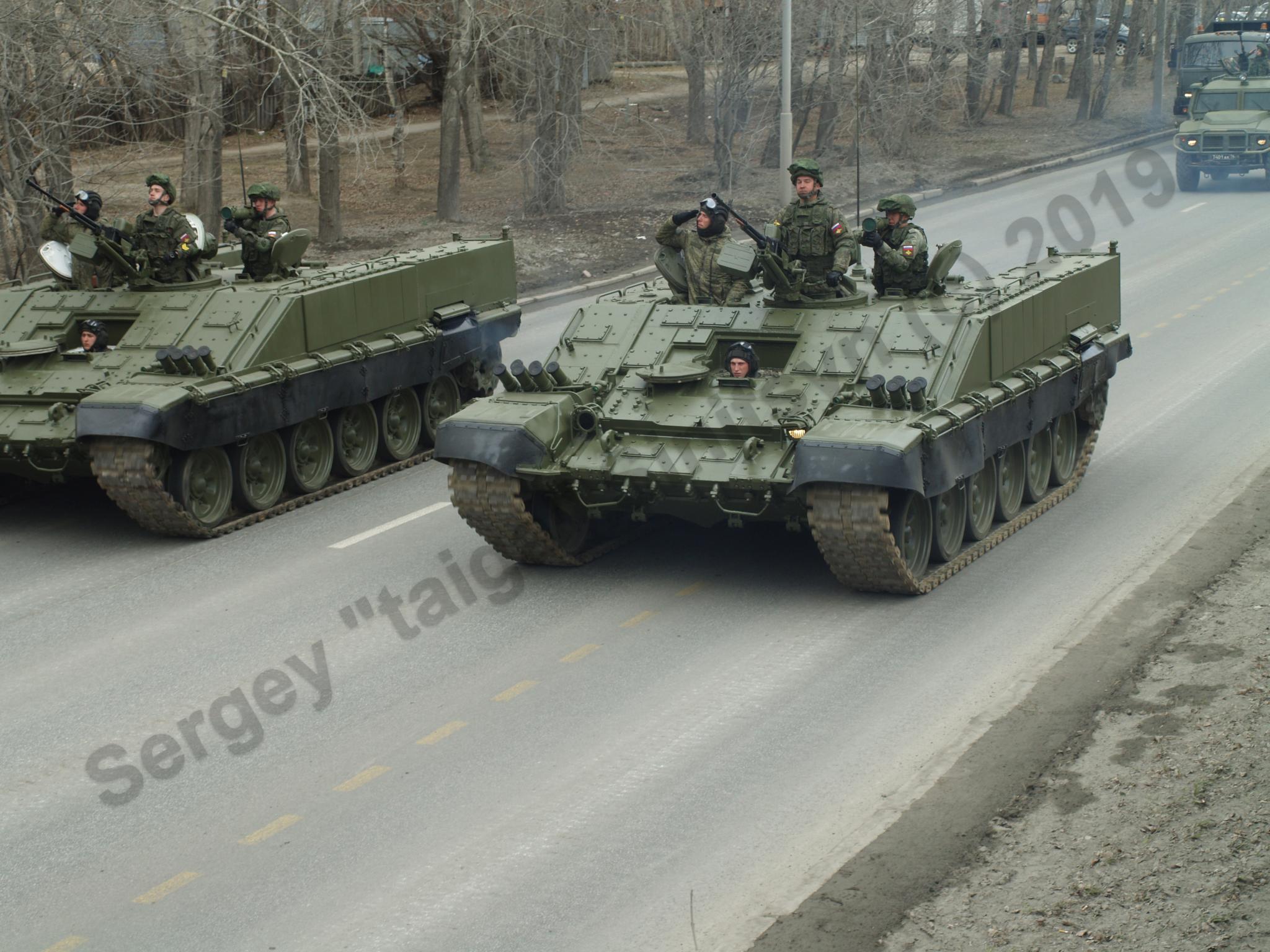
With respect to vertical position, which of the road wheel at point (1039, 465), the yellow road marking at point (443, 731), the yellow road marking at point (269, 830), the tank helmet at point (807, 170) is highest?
the tank helmet at point (807, 170)

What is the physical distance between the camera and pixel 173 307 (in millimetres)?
15312

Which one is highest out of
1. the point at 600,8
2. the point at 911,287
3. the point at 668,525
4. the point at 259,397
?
the point at 600,8

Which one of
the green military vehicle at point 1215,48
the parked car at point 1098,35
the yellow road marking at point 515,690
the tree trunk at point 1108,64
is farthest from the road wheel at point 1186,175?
the yellow road marking at point 515,690

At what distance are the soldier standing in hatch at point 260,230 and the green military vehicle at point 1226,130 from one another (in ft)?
70.1

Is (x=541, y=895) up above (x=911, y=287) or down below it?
below

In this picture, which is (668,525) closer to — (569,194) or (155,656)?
(155,656)

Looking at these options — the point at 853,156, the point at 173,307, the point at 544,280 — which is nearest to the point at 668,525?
the point at 173,307

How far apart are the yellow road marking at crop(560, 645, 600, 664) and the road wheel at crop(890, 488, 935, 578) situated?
207 cm

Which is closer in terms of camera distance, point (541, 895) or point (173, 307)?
point (541, 895)

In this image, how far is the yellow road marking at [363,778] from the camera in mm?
8906

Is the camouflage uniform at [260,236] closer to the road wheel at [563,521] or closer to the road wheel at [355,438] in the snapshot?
the road wheel at [355,438]

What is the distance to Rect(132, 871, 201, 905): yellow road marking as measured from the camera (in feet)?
25.4

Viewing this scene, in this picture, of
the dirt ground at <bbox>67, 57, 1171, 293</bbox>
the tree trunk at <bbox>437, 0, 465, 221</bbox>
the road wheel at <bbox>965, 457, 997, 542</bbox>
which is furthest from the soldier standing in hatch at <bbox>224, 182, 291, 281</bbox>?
the tree trunk at <bbox>437, 0, 465, 221</bbox>

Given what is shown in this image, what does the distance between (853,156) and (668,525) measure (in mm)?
25092
